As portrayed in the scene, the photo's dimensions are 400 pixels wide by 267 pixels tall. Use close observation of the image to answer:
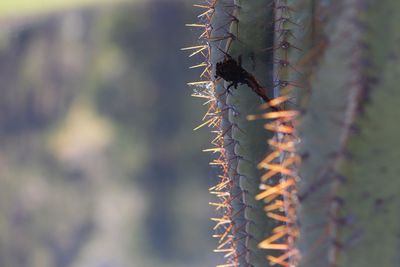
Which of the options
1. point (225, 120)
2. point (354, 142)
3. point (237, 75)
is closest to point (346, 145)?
point (354, 142)

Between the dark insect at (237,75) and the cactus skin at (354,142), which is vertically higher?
the dark insect at (237,75)

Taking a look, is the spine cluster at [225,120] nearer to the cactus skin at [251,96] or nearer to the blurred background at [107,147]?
the cactus skin at [251,96]

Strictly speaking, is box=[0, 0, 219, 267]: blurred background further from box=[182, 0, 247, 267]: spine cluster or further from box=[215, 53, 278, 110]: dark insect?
box=[215, 53, 278, 110]: dark insect

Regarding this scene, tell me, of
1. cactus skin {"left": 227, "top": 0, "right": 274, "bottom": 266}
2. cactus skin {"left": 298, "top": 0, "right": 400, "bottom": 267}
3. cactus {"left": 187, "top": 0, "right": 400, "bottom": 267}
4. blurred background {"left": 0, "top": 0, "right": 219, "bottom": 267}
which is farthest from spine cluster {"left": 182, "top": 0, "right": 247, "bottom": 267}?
Result: blurred background {"left": 0, "top": 0, "right": 219, "bottom": 267}

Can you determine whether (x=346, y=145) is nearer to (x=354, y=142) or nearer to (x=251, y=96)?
(x=354, y=142)

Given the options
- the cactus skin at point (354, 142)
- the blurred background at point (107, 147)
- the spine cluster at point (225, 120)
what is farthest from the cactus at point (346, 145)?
the blurred background at point (107, 147)

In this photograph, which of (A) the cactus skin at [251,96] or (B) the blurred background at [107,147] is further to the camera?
(B) the blurred background at [107,147]
